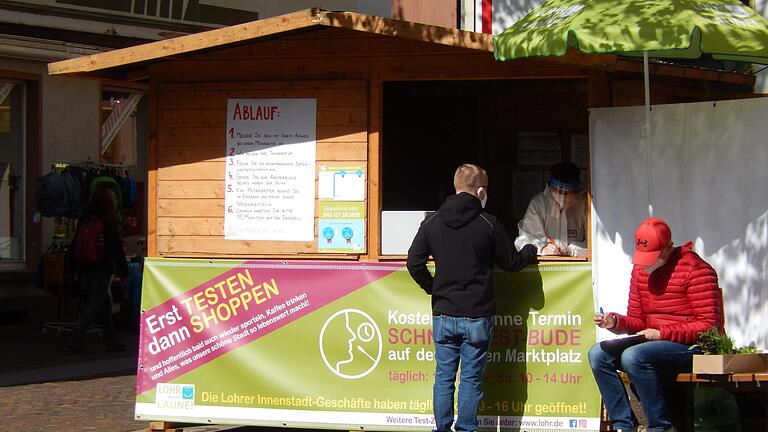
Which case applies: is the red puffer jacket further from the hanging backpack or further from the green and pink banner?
the hanging backpack

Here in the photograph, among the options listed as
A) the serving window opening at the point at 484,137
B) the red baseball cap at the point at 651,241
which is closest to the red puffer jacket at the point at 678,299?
the red baseball cap at the point at 651,241

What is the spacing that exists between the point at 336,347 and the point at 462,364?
1.04 m

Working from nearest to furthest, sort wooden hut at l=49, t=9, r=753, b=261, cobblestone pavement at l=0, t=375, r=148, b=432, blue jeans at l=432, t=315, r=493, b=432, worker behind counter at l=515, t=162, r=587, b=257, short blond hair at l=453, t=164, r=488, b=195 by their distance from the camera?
1. blue jeans at l=432, t=315, r=493, b=432
2. short blond hair at l=453, t=164, r=488, b=195
3. wooden hut at l=49, t=9, r=753, b=261
4. worker behind counter at l=515, t=162, r=587, b=257
5. cobblestone pavement at l=0, t=375, r=148, b=432

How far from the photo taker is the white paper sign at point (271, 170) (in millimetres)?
8133

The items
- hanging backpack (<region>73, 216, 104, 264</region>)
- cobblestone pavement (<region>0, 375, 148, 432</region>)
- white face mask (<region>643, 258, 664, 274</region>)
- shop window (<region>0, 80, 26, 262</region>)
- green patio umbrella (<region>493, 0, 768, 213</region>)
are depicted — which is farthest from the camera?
shop window (<region>0, 80, 26, 262</region>)

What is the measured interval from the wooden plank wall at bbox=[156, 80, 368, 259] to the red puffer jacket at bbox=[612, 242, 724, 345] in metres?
2.21

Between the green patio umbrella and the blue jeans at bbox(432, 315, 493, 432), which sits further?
the blue jeans at bbox(432, 315, 493, 432)

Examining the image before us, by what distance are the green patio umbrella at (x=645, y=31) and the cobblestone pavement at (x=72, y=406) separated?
14.0 ft

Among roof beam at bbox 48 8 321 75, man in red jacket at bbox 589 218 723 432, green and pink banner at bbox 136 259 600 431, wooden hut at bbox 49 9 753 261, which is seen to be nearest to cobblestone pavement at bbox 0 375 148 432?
green and pink banner at bbox 136 259 600 431

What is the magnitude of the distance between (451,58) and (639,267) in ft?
6.84

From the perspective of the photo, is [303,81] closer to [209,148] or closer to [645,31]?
[209,148]

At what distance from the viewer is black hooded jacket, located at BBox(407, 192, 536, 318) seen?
700cm

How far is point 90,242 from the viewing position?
12.2 m

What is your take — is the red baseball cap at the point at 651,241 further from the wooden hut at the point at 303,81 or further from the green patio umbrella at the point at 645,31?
the wooden hut at the point at 303,81
